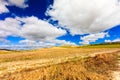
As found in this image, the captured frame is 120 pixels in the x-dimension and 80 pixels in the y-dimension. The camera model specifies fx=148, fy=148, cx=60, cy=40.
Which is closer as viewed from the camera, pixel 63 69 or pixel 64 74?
pixel 64 74

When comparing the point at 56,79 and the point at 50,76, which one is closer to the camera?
the point at 56,79

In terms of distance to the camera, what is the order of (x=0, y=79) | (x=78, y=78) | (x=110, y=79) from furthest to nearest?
(x=0, y=79) < (x=110, y=79) < (x=78, y=78)

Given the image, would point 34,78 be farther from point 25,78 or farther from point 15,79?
point 15,79

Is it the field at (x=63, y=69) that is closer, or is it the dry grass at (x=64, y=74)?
the dry grass at (x=64, y=74)

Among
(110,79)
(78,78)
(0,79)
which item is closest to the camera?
(78,78)

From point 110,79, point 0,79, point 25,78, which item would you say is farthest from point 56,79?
point 0,79

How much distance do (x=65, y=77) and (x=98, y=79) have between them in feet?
10.2

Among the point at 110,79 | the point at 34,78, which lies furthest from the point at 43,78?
the point at 110,79

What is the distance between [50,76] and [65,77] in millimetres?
1673

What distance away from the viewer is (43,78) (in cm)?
1441

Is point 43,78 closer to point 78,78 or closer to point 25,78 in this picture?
point 25,78

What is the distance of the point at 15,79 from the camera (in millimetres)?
14117

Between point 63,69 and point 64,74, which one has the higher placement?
point 63,69

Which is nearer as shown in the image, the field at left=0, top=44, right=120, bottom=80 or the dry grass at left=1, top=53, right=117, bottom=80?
the dry grass at left=1, top=53, right=117, bottom=80
